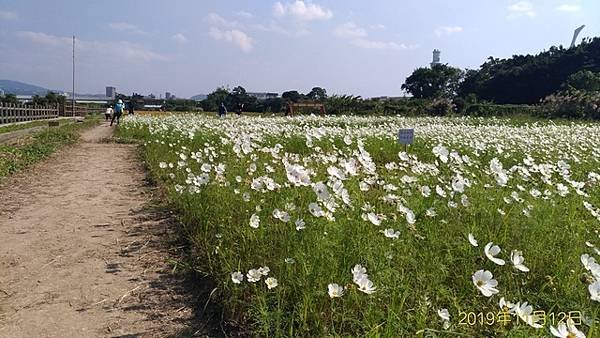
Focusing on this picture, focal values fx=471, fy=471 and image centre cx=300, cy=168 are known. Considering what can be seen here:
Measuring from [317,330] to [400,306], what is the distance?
37 centimetres

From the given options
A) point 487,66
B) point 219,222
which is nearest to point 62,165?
point 219,222

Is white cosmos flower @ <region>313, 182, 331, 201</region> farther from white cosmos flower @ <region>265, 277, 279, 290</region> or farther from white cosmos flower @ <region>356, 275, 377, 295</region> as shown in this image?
white cosmos flower @ <region>356, 275, 377, 295</region>

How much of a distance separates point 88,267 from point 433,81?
7535cm

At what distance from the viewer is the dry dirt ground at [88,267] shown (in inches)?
92.8

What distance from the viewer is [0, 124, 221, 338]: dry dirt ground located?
2.36 meters

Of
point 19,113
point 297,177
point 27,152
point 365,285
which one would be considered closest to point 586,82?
point 19,113

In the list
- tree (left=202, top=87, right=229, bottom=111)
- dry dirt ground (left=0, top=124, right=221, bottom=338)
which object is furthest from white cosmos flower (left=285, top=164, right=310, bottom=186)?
tree (left=202, top=87, right=229, bottom=111)

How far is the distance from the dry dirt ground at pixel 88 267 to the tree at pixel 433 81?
7219 centimetres

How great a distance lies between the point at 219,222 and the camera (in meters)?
3.30

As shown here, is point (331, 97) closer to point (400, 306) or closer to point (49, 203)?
point (49, 203)

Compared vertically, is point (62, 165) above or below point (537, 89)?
below

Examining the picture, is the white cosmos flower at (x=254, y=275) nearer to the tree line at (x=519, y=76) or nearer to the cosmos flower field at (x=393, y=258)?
the cosmos flower field at (x=393, y=258)

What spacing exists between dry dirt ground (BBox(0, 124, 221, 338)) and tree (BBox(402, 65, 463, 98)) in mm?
72192

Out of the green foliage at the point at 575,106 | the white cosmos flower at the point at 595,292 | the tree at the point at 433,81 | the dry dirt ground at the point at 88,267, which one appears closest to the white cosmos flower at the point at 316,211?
the dry dirt ground at the point at 88,267
